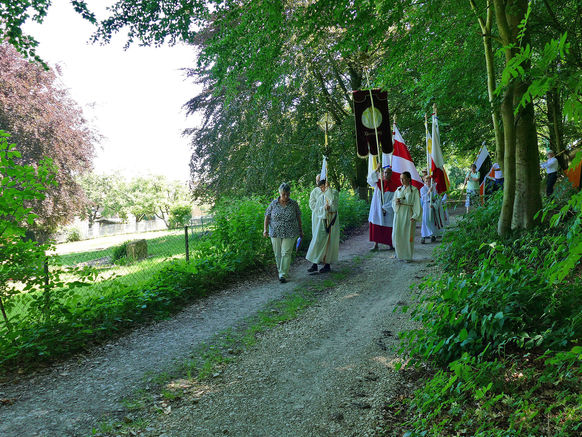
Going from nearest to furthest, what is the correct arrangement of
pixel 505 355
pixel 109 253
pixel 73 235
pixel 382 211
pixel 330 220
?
pixel 505 355
pixel 330 220
pixel 382 211
pixel 109 253
pixel 73 235

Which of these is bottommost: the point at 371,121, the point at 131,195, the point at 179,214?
the point at 179,214

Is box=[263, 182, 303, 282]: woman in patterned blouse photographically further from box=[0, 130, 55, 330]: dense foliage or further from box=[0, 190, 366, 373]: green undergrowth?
box=[0, 130, 55, 330]: dense foliage

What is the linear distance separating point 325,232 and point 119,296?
14.9ft

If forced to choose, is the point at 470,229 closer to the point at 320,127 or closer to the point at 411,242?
Answer: the point at 411,242

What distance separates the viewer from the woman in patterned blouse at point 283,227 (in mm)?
9086

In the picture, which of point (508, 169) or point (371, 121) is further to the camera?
point (371, 121)

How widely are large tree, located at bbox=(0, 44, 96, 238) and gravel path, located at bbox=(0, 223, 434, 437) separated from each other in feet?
53.1

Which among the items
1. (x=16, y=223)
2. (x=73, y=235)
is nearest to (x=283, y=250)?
(x=16, y=223)

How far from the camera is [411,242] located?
10.1 m

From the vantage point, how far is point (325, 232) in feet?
32.0

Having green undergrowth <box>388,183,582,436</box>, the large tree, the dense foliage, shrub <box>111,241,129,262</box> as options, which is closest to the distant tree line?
the large tree

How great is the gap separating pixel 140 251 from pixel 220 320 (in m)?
10.7

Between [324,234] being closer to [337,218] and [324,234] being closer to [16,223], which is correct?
[337,218]

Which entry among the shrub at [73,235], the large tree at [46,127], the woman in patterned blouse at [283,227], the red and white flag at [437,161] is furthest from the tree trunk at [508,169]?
the shrub at [73,235]
